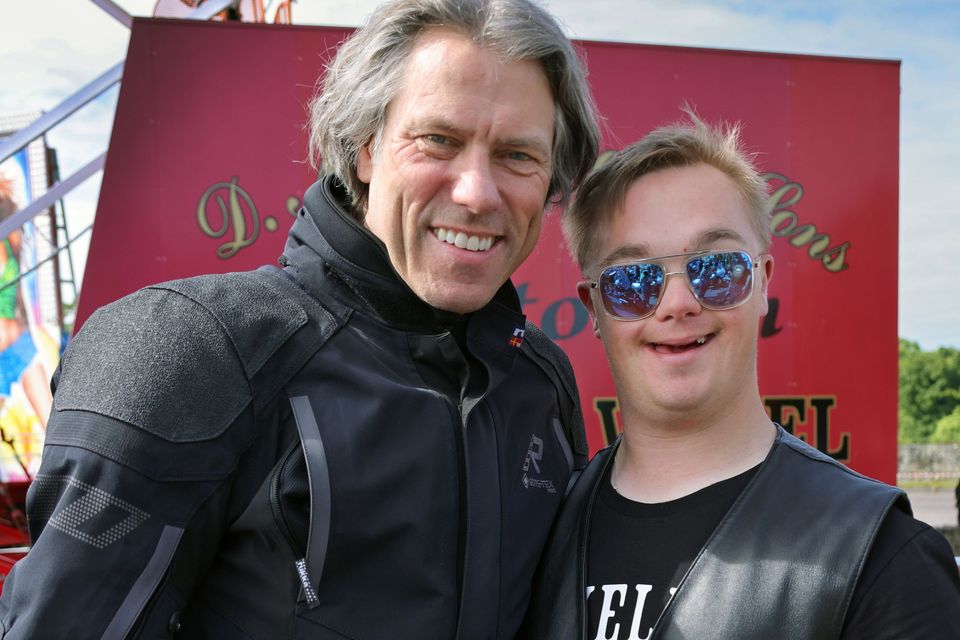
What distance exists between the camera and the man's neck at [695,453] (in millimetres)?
1540

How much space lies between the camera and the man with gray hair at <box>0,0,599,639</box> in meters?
1.14

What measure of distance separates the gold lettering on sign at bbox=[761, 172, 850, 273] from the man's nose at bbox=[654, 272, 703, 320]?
276 cm

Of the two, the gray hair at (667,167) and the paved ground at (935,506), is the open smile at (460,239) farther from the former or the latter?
the paved ground at (935,506)

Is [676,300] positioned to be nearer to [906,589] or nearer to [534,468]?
[534,468]

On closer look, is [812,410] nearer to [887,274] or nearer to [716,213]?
[887,274]

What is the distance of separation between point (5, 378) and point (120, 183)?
8.25 ft

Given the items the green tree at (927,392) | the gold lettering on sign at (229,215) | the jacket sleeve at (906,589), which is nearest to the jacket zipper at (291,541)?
the jacket sleeve at (906,589)

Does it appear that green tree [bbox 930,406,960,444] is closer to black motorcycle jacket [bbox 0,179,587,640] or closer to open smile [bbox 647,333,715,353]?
open smile [bbox 647,333,715,353]

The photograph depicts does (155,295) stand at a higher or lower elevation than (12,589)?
higher

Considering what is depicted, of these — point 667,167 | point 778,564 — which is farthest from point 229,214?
point 778,564

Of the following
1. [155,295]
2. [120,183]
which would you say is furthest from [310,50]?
[155,295]

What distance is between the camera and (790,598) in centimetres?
129

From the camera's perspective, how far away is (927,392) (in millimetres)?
47406

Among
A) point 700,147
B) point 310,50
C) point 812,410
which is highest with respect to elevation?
point 310,50
